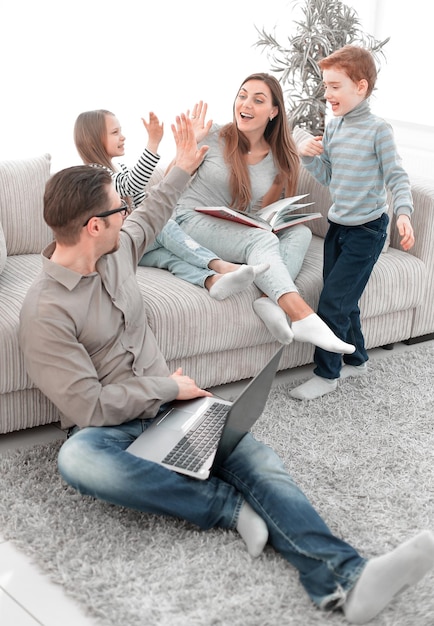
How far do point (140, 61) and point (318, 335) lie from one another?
2266 mm

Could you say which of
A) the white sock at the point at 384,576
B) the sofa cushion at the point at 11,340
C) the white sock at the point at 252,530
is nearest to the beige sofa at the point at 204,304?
the sofa cushion at the point at 11,340

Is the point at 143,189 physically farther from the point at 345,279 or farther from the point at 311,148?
the point at 345,279

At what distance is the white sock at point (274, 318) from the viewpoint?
2830 millimetres

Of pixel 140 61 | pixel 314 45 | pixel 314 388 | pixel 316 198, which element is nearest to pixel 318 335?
pixel 314 388

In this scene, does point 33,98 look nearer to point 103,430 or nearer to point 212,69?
point 212,69

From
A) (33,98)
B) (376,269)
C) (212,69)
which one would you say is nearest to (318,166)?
(376,269)

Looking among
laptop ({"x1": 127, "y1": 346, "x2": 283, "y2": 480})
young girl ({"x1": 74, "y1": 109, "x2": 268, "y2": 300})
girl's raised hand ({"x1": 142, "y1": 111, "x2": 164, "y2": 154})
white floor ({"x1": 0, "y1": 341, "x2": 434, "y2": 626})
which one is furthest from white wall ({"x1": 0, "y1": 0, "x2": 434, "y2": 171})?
white floor ({"x1": 0, "y1": 341, "x2": 434, "y2": 626})

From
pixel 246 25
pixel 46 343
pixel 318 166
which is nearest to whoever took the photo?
pixel 46 343

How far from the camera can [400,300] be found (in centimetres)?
334

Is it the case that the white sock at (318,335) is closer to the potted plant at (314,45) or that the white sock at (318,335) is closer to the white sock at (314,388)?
the white sock at (314,388)

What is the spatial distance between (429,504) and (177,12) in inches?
125

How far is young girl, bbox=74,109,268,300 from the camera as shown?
2916mm

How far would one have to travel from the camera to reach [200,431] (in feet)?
7.16

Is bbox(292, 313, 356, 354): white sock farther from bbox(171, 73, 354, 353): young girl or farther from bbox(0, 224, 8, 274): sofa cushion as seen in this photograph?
bbox(0, 224, 8, 274): sofa cushion
